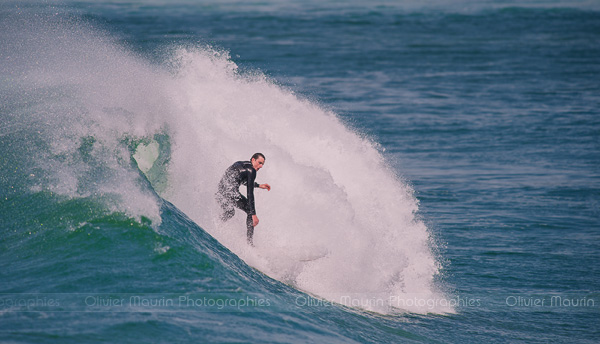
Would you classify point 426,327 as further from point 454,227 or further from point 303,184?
point 454,227

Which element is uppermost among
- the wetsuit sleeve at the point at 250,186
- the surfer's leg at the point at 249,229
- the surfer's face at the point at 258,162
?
the surfer's face at the point at 258,162

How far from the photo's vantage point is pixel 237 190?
34.3ft

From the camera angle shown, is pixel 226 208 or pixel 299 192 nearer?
pixel 226 208

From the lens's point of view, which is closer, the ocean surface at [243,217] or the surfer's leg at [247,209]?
the ocean surface at [243,217]

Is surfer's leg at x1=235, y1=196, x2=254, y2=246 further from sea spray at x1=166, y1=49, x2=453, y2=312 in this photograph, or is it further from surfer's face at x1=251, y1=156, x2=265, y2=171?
surfer's face at x1=251, y1=156, x2=265, y2=171

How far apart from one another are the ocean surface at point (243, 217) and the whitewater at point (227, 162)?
0.13ft

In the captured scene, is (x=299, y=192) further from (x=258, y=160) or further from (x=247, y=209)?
(x=258, y=160)

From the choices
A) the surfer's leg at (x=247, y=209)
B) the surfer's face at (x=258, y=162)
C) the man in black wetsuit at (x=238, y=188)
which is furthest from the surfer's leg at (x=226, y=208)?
the surfer's face at (x=258, y=162)

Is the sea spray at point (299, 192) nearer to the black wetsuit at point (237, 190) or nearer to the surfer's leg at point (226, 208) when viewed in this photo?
the surfer's leg at point (226, 208)

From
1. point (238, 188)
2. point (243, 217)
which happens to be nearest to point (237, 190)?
point (238, 188)

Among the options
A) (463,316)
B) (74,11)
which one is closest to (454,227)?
(463,316)

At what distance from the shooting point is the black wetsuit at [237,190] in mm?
10203

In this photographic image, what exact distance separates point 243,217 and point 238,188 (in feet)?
3.83

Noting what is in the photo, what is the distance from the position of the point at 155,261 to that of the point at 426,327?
14.6 feet
